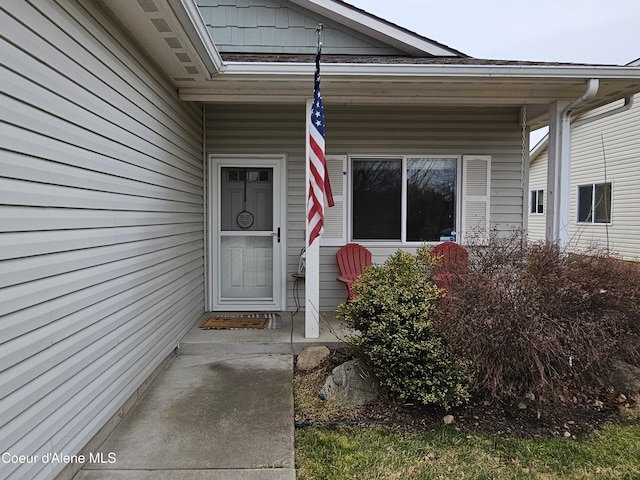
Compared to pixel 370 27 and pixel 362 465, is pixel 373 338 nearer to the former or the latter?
pixel 362 465

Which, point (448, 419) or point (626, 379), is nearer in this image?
point (448, 419)

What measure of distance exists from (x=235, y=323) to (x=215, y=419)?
2085 millimetres

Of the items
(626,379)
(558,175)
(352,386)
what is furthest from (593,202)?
(352,386)

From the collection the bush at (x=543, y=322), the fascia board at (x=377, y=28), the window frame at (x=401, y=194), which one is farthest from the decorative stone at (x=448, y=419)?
the fascia board at (x=377, y=28)

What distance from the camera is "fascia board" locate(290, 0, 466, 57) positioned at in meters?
5.55

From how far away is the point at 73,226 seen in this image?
2250mm

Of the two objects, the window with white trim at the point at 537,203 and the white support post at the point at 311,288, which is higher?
the window with white trim at the point at 537,203

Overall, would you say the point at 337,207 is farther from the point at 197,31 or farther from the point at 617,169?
the point at 617,169

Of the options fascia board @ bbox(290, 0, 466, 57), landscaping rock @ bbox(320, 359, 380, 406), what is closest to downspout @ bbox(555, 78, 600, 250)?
fascia board @ bbox(290, 0, 466, 57)

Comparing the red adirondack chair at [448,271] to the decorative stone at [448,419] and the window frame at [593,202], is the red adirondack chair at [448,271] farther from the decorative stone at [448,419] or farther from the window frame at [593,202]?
the window frame at [593,202]

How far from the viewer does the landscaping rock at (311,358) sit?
374cm

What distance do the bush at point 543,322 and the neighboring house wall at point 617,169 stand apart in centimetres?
717

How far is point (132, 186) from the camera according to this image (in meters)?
3.07

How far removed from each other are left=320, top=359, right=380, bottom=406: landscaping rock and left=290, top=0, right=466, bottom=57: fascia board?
4.55 meters
